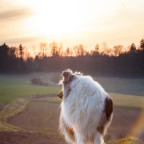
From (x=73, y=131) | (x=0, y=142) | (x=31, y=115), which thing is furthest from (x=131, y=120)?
(x=73, y=131)

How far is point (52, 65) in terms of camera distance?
275ft

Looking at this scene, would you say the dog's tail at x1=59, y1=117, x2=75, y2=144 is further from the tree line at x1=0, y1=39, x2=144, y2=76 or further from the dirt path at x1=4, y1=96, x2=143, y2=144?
the tree line at x1=0, y1=39, x2=144, y2=76

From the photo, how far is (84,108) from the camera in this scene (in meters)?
5.24

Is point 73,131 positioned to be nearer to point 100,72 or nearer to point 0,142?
point 0,142

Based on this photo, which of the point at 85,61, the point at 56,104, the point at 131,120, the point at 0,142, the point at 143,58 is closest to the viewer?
the point at 0,142

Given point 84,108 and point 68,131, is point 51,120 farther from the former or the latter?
point 84,108

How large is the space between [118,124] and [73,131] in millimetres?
15882

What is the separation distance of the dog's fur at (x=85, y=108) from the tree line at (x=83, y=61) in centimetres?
7354

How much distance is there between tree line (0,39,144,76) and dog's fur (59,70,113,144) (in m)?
73.5

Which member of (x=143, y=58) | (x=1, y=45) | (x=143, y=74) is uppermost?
(x=1, y=45)

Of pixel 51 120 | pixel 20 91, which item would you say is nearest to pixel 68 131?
pixel 51 120

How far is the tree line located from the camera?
77938 mm

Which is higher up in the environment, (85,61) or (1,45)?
(1,45)

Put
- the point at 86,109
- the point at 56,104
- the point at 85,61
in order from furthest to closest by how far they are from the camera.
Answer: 1. the point at 85,61
2. the point at 56,104
3. the point at 86,109
